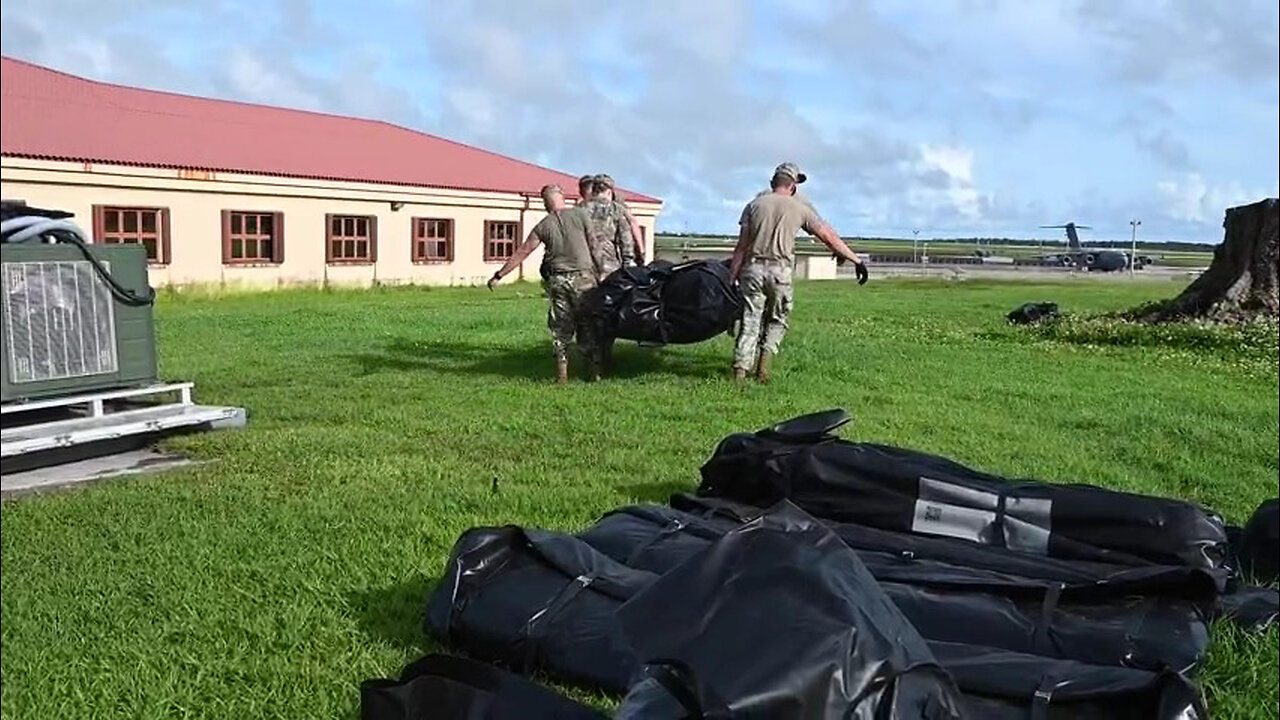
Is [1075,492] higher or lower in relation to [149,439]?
lower

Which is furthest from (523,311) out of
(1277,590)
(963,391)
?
(1277,590)

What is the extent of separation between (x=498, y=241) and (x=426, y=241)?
0.13 meters

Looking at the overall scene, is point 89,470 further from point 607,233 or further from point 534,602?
point 534,602

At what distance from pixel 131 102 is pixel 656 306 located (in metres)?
0.87

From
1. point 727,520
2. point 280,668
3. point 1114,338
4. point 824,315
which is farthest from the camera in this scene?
point 1114,338

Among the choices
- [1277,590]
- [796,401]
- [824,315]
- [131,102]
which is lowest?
[1277,590]

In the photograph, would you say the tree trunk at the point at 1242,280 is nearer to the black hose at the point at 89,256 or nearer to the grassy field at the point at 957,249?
the grassy field at the point at 957,249

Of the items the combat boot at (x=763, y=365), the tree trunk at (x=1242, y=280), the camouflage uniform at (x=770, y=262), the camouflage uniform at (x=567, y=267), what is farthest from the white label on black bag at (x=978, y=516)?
the tree trunk at (x=1242, y=280)

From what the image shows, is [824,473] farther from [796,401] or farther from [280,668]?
[280,668]

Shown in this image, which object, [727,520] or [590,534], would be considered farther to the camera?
[727,520]

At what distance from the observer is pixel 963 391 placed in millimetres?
2188

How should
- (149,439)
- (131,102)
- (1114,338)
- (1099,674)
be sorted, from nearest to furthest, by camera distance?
(131,102)
(149,439)
(1099,674)
(1114,338)

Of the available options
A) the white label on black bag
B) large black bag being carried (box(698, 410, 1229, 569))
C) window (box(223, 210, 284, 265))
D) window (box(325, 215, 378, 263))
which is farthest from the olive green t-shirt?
the white label on black bag

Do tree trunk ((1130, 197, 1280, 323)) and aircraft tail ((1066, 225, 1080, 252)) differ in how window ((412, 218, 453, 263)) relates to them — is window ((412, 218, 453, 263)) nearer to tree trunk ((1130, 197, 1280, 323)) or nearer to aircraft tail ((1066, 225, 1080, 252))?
aircraft tail ((1066, 225, 1080, 252))
